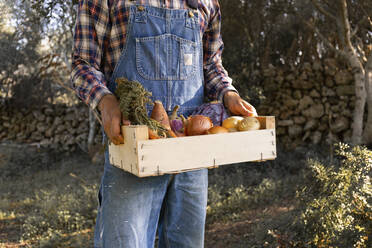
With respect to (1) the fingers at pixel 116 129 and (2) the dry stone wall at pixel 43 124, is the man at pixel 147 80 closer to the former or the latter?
(1) the fingers at pixel 116 129

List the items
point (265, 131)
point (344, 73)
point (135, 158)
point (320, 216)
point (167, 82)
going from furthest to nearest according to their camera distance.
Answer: point (344, 73) < point (320, 216) < point (167, 82) < point (265, 131) < point (135, 158)

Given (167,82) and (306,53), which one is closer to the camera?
(167,82)

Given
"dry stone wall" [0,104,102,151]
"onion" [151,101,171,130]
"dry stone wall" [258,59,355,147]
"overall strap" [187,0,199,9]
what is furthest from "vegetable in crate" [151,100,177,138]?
"dry stone wall" [0,104,102,151]

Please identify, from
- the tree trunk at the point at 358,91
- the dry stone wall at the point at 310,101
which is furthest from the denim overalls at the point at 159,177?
the dry stone wall at the point at 310,101

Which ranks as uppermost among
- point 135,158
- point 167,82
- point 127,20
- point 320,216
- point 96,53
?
point 127,20

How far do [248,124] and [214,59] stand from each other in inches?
19.7

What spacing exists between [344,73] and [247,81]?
4.82ft

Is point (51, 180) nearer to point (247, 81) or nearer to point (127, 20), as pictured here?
point (247, 81)

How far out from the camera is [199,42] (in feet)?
5.02

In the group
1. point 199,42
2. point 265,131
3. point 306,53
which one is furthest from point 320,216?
point 306,53

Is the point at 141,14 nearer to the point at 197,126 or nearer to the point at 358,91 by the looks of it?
the point at 197,126

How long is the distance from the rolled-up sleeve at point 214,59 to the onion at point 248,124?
0.29 m

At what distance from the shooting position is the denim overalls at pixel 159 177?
134 cm

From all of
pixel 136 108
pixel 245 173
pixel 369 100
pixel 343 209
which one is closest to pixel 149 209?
pixel 136 108
